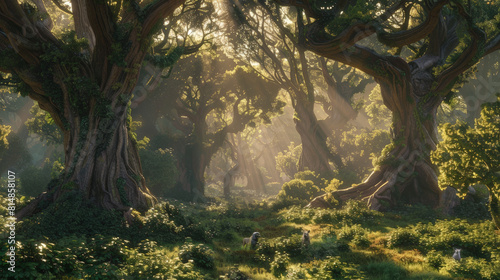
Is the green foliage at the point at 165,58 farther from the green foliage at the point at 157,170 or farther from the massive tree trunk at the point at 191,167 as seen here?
the massive tree trunk at the point at 191,167

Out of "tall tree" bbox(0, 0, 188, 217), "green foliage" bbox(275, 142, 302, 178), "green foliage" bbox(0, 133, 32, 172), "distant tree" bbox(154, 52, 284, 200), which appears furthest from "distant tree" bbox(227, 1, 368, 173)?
"green foliage" bbox(0, 133, 32, 172)

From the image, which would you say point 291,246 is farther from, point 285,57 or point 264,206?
point 285,57

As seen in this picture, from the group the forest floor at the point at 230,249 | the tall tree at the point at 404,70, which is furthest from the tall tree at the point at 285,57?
the forest floor at the point at 230,249

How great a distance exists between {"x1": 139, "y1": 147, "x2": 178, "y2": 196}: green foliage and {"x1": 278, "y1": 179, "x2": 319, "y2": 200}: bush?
1032cm

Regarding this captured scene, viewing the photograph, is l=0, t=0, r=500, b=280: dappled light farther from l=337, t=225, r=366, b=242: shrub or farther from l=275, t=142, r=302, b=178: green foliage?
l=275, t=142, r=302, b=178: green foliage

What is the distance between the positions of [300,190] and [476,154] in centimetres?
1576

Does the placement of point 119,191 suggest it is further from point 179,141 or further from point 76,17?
point 179,141

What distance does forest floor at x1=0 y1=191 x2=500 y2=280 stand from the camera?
599cm

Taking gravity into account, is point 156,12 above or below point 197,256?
above

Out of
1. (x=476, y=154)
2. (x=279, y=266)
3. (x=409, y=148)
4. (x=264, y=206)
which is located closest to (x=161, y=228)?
(x=279, y=266)

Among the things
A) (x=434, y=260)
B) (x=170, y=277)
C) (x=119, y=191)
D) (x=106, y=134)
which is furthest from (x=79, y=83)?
(x=434, y=260)

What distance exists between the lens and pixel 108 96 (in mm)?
12242

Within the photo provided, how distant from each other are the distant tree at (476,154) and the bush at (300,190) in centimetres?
1448

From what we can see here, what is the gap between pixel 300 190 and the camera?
24.3 metres
